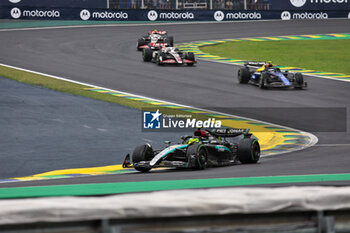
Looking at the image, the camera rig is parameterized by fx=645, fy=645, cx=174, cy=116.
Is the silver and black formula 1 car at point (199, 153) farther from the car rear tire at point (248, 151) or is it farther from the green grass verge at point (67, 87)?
the green grass verge at point (67, 87)

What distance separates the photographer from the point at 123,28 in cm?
4784

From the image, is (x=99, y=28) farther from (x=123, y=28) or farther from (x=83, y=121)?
(x=83, y=121)

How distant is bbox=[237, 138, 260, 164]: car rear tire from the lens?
44.0ft

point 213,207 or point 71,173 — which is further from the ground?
point 213,207

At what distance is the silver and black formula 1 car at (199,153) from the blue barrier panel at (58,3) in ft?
111

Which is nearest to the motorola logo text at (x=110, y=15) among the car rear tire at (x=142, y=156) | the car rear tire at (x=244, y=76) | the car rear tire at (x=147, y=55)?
the car rear tire at (x=147, y=55)

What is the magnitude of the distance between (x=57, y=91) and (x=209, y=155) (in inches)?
501

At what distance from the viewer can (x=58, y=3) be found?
1806 inches

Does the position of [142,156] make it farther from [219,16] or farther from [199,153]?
[219,16]

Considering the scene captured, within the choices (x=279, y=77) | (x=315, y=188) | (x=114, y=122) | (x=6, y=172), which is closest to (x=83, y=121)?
(x=114, y=122)

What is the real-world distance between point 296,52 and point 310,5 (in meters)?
11.7

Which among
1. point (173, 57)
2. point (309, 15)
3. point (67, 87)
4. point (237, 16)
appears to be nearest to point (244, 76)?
point (173, 57)

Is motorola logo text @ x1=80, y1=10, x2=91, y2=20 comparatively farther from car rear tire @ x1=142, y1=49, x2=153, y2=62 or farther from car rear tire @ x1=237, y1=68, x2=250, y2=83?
car rear tire @ x1=237, y1=68, x2=250, y2=83

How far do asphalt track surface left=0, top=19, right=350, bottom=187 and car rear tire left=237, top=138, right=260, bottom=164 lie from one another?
0.45 m
